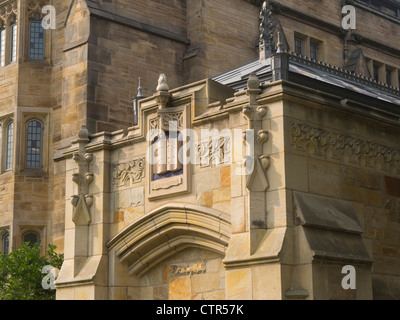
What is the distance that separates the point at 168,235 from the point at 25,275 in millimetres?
7364

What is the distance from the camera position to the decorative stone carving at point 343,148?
1510 cm

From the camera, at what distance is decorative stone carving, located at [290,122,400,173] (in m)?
15.1

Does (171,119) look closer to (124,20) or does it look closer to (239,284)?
(239,284)

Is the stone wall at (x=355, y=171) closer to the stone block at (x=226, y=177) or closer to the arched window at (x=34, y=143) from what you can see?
the stone block at (x=226, y=177)

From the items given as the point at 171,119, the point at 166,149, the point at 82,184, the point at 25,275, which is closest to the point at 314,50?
the point at 25,275

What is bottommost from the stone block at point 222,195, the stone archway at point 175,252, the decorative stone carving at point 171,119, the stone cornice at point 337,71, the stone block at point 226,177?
the stone archway at point 175,252

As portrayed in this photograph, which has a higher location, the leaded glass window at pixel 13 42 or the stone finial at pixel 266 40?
the leaded glass window at pixel 13 42

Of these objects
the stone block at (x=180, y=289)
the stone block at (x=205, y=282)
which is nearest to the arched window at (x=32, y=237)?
the stone block at (x=180, y=289)

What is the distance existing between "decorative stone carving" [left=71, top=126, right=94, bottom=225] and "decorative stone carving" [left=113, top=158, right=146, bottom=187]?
23.2 inches

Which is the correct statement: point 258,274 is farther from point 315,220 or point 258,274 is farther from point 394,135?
point 394,135

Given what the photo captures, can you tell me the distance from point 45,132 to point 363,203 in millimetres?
14796

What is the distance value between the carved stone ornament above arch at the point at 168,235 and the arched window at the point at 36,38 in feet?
42.6

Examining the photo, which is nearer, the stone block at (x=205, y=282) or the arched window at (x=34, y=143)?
the stone block at (x=205, y=282)
